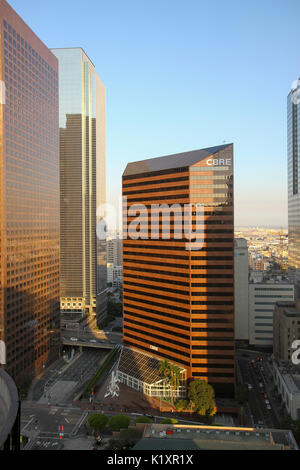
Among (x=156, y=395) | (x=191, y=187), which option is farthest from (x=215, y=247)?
(x=156, y=395)

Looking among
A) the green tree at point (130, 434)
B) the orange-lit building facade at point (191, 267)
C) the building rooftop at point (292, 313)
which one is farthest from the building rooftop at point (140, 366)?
the building rooftop at point (292, 313)

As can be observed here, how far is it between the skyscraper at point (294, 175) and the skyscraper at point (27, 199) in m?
98.2

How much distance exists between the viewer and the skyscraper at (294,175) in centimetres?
15538

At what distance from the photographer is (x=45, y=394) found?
278 ft

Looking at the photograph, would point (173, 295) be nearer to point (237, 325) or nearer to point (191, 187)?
point (191, 187)

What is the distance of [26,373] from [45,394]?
319 inches

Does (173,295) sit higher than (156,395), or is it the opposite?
(173,295)

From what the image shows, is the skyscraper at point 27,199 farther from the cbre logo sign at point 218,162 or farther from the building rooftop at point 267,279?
the building rooftop at point 267,279

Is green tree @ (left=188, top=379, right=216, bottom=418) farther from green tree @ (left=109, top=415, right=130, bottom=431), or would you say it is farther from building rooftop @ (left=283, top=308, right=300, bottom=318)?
building rooftop @ (left=283, top=308, right=300, bottom=318)

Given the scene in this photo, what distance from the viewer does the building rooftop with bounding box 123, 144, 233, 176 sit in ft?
263

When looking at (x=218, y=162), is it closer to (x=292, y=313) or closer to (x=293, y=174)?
(x=292, y=313)

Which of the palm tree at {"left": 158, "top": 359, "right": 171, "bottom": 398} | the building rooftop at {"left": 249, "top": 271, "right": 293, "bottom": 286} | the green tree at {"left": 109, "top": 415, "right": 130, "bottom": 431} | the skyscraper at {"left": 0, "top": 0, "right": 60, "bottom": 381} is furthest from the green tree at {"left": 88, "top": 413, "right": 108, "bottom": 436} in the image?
the building rooftop at {"left": 249, "top": 271, "right": 293, "bottom": 286}

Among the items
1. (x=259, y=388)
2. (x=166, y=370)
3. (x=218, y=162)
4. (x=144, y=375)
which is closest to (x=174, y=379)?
(x=166, y=370)

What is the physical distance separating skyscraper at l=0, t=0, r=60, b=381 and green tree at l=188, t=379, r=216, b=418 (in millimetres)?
39867
